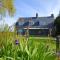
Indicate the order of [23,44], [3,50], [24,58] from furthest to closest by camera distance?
1. [3,50]
2. [23,44]
3. [24,58]

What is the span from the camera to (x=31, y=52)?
452cm

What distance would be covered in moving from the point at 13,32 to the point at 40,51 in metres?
2.38

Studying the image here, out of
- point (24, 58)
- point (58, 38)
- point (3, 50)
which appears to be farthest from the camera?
point (58, 38)

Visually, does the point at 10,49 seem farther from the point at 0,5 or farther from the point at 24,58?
the point at 0,5

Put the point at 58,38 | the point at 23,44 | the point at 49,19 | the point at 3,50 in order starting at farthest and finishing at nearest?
the point at 49,19 → the point at 58,38 → the point at 3,50 → the point at 23,44

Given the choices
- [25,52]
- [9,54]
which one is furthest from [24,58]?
[9,54]

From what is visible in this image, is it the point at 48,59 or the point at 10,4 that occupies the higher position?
the point at 10,4

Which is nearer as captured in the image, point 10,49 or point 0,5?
point 10,49

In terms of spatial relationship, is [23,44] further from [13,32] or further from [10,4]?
[10,4]

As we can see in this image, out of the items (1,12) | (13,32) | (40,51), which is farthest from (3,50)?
(1,12)

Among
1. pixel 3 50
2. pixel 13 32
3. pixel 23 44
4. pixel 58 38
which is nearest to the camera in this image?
pixel 23 44

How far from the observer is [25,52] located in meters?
4.55

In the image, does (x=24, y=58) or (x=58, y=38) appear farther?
(x=58, y=38)

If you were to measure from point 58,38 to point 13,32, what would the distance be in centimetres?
204
